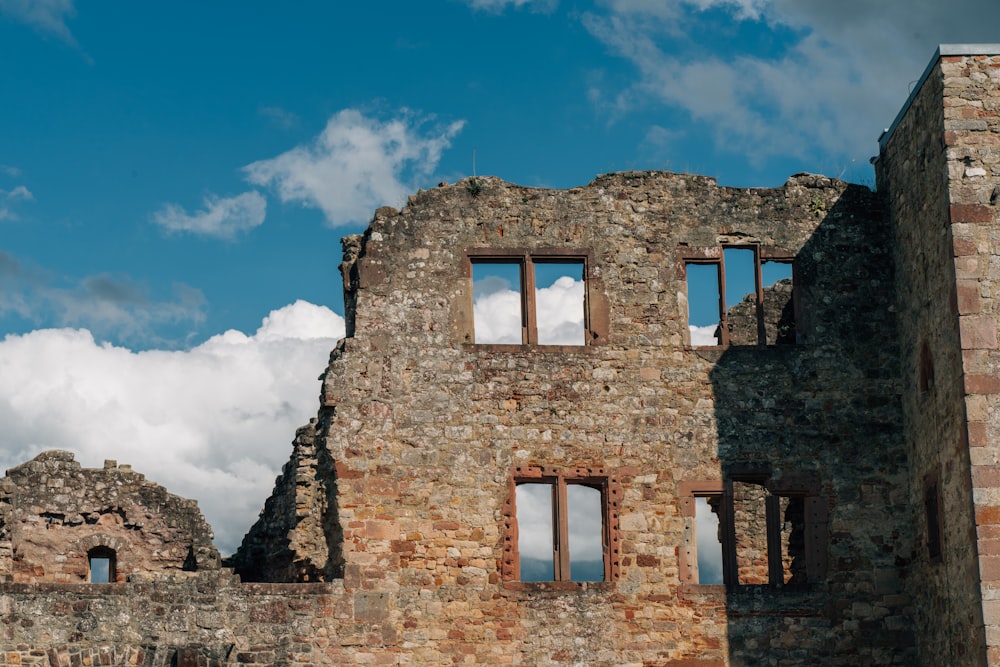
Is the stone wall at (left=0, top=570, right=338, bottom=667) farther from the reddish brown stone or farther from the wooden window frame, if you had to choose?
the reddish brown stone

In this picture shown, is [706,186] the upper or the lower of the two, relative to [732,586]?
upper

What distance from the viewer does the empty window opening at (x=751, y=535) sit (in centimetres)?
2234

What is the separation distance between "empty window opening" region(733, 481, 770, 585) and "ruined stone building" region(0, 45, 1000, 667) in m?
3.25

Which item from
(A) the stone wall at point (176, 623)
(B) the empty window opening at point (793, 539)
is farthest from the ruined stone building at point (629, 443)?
(B) the empty window opening at point (793, 539)

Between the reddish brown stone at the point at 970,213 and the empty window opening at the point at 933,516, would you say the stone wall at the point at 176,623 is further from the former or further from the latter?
the reddish brown stone at the point at 970,213

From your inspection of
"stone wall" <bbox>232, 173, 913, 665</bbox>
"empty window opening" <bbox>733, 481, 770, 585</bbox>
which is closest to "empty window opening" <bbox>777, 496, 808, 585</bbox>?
"empty window opening" <bbox>733, 481, 770, 585</bbox>

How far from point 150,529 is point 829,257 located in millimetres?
10223

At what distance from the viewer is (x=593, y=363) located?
→ 1927 centimetres

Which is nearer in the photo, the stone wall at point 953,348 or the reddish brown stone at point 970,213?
the stone wall at point 953,348

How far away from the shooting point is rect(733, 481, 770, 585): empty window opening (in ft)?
73.3

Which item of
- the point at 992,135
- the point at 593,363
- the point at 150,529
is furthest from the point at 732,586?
the point at 150,529

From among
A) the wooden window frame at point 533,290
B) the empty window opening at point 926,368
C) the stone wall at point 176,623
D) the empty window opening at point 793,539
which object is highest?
the wooden window frame at point 533,290

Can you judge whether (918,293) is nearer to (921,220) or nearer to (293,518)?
(921,220)

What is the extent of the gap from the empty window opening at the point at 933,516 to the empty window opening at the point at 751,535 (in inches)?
165
